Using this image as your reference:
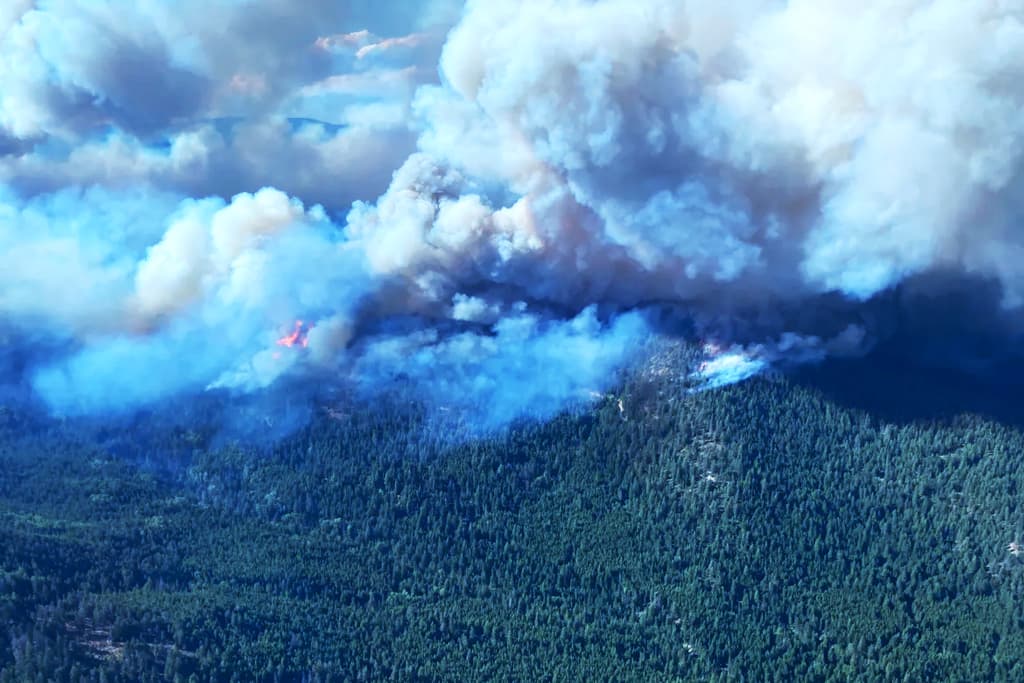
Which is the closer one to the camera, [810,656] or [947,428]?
[810,656]

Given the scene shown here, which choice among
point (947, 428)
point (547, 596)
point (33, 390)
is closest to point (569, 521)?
point (547, 596)

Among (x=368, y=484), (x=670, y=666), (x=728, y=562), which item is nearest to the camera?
(x=670, y=666)

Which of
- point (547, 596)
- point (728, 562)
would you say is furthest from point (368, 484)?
point (728, 562)

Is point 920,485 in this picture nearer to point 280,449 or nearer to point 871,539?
point 871,539

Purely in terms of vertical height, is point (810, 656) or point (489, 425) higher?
point (489, 425)

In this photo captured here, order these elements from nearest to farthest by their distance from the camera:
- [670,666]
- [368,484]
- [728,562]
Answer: [670,666], [728,562], [368,484]

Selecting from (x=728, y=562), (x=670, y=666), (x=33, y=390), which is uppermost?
(x=33, y=390)
